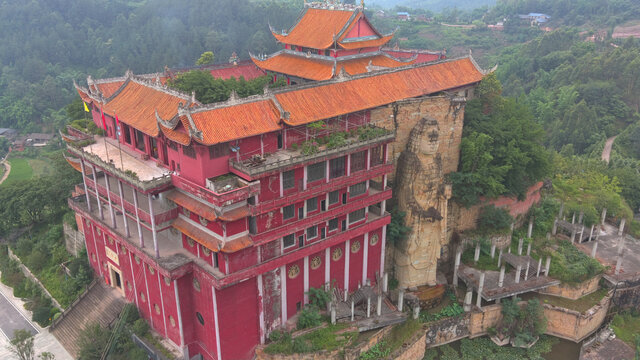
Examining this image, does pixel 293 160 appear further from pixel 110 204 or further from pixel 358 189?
pixel 110 204

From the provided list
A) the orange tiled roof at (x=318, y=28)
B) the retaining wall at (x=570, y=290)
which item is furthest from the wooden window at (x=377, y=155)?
the retaining wall at (x=570, y=290)

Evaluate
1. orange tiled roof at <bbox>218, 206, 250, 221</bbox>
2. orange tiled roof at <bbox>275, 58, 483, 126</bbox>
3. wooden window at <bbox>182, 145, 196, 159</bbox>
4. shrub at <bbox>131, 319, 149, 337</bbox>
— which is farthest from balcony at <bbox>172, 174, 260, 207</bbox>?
shrub at <bbox>131, 319, 149, 337</bbox>

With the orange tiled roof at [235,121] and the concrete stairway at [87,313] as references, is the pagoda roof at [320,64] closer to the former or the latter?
the orange tiled roof at [235,121]

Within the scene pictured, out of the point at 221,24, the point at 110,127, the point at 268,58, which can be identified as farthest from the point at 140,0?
the point at 110,127

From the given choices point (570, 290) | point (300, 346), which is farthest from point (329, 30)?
point (570, 290)

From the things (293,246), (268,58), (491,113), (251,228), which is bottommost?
(293,246)

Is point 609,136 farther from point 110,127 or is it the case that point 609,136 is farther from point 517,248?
point 110,127

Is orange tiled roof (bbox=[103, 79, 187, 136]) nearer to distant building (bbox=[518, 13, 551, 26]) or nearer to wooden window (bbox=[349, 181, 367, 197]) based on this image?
wooden window (bbox=[349, 181, 367, 197])
